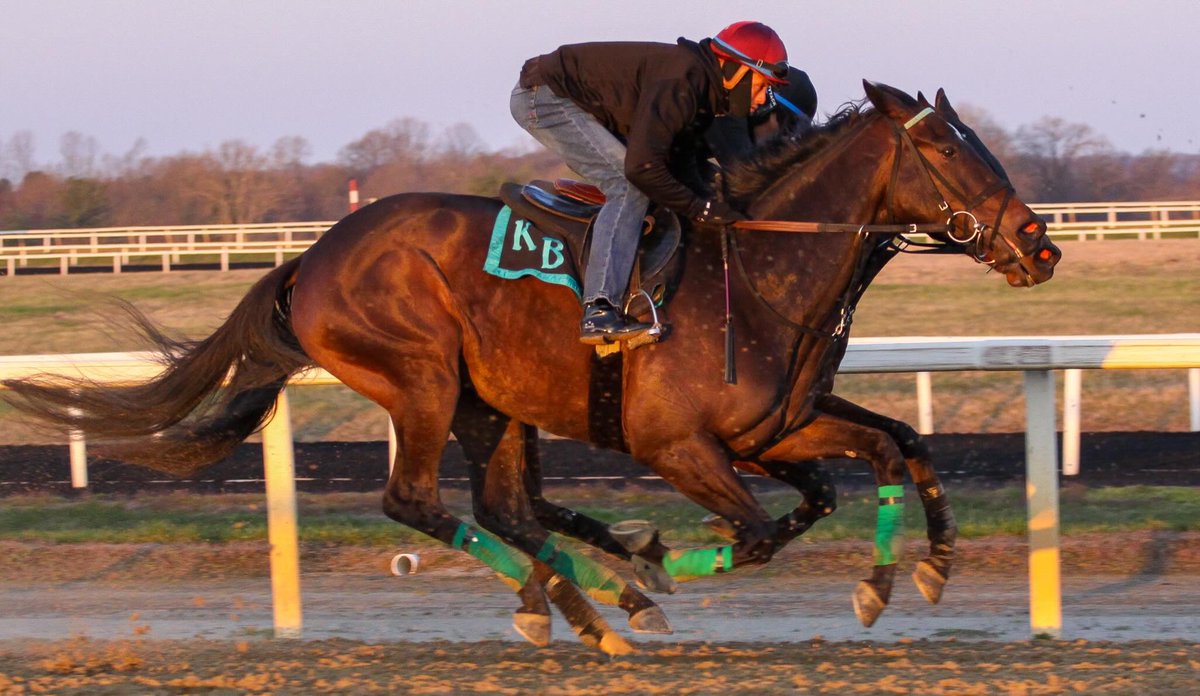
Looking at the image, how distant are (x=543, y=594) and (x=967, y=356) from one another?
6.35ft

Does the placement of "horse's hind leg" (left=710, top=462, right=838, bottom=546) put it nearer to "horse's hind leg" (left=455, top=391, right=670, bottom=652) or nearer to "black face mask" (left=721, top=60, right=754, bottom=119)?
"horse's hind leg" (left=455, top=391, right=670, bottom=652)

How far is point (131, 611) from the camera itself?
6.18 m

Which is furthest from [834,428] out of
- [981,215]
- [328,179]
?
[328,179]

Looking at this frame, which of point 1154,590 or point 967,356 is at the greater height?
point 967,356

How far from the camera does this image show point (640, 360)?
4.84 meters

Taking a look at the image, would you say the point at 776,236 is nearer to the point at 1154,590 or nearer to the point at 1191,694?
the point at 1191,694

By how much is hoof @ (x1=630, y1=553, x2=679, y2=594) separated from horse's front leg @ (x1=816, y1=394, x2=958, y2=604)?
873 millimetres

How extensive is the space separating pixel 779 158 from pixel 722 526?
1301mm

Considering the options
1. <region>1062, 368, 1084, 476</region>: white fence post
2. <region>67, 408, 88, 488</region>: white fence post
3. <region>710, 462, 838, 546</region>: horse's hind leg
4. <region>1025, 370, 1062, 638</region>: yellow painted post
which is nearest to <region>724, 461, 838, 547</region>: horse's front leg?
<region>710, 462, 838, 546</region>: horse's hind leg

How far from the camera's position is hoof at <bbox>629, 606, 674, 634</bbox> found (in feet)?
16.7

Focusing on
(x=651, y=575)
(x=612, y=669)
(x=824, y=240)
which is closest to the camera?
(x=612, y=669)

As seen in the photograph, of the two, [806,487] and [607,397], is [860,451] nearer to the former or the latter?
[806,487]

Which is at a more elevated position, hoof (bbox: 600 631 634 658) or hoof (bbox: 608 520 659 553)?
hoof (bbox: 608 520 659 553)

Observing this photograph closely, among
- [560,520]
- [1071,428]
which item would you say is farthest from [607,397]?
[1071,428]
